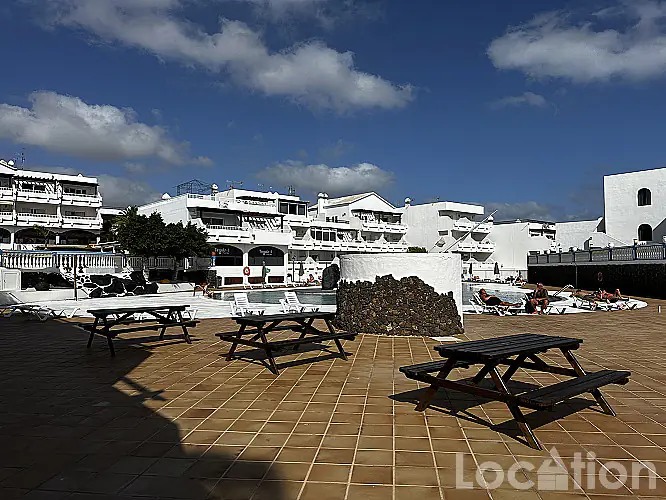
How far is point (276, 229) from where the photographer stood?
1978 inches

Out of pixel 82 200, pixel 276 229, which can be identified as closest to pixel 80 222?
pixel 82 200

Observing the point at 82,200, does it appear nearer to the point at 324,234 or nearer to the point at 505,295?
the point at 324,234

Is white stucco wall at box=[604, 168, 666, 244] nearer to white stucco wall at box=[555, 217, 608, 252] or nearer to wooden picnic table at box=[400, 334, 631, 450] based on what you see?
white stucco wall at box=[555, 217, 608, 252]

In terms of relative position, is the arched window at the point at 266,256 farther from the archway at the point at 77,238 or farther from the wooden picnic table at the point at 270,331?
the wooden picnic table at the point at 270,331

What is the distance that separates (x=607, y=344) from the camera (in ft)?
32.7

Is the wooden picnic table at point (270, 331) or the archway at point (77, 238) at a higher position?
the archway at point (77, 238)

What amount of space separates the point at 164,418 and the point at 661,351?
336 inches

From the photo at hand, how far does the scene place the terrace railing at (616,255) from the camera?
2561cm

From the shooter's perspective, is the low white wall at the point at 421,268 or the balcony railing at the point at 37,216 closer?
the low white wall at the point at 421,268

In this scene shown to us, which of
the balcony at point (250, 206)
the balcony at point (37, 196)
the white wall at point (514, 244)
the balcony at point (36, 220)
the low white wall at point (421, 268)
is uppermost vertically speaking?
the balcony at point (37, 196)

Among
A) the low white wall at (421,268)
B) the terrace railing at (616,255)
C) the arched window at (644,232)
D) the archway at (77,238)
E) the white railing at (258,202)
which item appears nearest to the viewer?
the low white wall at (421,268)

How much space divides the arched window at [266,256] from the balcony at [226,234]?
2.34 metres

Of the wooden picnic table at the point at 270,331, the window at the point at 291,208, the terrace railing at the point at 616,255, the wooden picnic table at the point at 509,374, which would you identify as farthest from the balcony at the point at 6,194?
the wooden picnic table at the point at 509,374

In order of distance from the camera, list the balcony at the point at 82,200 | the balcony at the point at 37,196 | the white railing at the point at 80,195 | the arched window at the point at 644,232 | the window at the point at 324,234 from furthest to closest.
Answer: the window at the point at 324,234
the white railing at the point at 80,195
the balcony at the point at 82,200
the balcony at the point at 37,196
the arched window at the point at 644,232
